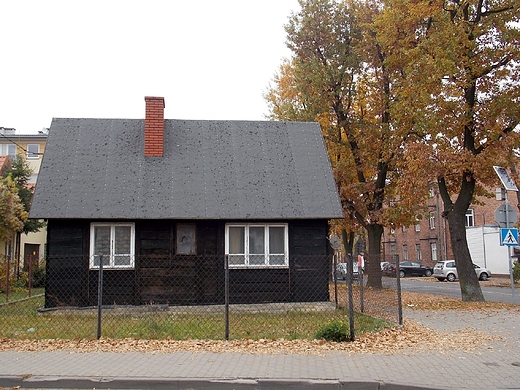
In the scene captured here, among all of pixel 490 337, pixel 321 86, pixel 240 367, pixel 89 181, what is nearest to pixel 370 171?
pixel 321 86

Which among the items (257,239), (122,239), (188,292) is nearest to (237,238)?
(257,239)

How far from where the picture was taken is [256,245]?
17.3m

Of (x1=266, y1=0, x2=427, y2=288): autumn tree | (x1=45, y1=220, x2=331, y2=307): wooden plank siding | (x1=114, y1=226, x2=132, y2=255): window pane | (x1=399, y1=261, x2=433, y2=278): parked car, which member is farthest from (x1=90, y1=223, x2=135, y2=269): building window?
(x1=399, y1=261, x2=433, y2=278): parked car

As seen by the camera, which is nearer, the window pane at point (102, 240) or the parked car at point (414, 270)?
the window pane at point (102, 240)

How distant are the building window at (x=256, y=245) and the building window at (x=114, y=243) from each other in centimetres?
291

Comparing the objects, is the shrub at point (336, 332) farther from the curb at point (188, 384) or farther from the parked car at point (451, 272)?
the parked car at point (451, 272)

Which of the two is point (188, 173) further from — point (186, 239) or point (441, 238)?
point (441, 238)

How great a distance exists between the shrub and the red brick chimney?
389 inches

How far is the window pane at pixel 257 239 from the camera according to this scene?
56.7ft

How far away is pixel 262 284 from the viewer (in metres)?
17.1

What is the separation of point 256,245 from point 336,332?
22.3 ft

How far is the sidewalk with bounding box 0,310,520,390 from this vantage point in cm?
800

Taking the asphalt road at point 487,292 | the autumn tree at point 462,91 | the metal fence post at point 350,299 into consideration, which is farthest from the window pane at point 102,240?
the asphalt road at point 487,292

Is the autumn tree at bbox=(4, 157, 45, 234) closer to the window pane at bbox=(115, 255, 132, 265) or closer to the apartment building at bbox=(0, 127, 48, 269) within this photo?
the apartment building at bbox=(0, 127, 48, 269)
